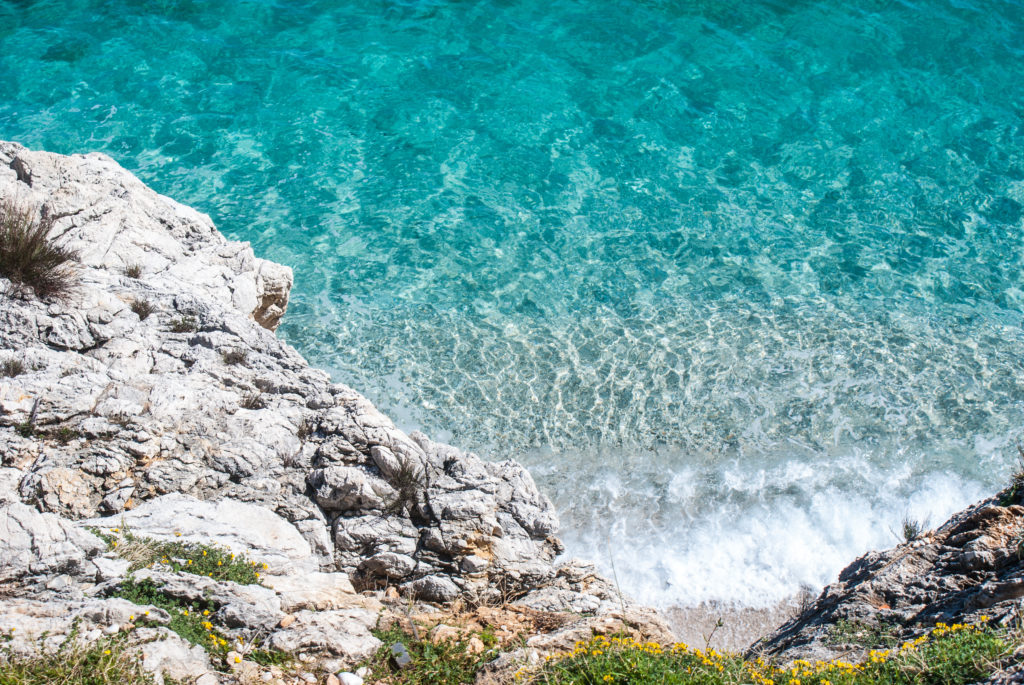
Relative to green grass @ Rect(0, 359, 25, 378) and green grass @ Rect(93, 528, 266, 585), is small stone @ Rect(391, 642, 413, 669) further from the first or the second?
green grass @ Rect(0, 359, 25, 378)

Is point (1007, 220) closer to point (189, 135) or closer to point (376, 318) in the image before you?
point (376, 318)

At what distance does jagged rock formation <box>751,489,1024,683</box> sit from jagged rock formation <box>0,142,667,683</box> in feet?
3.76

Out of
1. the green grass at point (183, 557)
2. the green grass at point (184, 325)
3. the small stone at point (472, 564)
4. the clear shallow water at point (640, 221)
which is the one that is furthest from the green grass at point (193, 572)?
the clear shallow water at point (640, 221)

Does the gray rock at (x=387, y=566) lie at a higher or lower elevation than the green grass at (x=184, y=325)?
lower

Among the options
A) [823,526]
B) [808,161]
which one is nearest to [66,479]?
[823,526]

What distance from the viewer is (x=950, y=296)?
34.4 feet

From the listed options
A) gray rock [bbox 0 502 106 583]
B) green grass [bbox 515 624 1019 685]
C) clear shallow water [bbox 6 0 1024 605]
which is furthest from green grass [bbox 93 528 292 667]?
clear shallow water [bbox 6 0 1024 605]

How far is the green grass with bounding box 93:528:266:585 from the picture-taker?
14.8ft

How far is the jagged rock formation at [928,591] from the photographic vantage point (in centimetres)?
452

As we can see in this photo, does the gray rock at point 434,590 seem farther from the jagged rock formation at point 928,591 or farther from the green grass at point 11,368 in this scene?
the green grass at point 11,368

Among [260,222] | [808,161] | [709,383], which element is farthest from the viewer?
[808,161]

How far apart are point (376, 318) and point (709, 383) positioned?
4.27 meters

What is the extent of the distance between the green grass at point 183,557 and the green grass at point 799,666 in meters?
1.85

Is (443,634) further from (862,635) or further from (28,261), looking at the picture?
(28,261)
